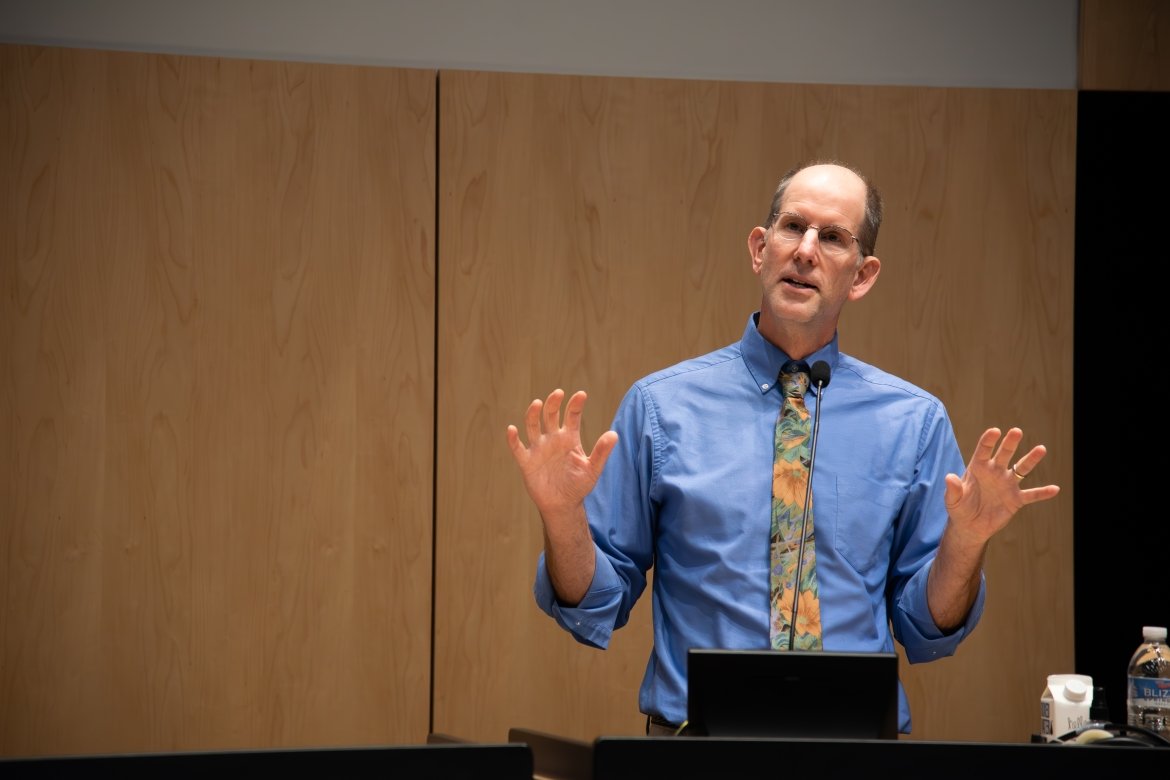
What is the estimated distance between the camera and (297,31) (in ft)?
11.1

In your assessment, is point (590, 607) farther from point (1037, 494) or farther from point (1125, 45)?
point (1125, 45)

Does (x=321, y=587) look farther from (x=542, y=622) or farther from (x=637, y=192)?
(x=637, y=192)

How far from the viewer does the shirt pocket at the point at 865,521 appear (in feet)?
6.27

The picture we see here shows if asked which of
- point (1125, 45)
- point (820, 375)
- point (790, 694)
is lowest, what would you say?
point (790, 694)

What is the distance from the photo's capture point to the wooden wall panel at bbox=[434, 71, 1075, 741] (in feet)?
10.8

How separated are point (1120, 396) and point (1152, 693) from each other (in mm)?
1665

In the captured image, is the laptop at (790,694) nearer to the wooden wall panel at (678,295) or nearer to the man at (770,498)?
the man at (770,498)

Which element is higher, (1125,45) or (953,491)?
(1125,45)

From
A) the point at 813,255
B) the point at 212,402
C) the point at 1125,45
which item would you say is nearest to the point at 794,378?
the point at 813,255

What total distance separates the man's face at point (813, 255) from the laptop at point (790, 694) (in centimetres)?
79

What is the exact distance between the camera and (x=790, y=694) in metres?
1.30

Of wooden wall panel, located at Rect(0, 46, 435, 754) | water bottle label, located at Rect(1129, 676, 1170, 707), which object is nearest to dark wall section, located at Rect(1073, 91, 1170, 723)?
water bottle label, located at Rect(1129, 676, 1170, 707)

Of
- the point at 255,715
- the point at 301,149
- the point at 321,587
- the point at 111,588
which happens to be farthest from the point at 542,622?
the point at 301,149

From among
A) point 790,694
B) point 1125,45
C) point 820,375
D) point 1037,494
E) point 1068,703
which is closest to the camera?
point 790,694
